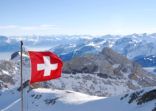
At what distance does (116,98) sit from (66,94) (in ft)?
119

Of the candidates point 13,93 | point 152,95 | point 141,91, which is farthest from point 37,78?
point 13,93

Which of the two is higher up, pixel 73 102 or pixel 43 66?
pixel 43 66

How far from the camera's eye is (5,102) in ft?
390

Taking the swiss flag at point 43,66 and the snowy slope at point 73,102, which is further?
the snowy slope at point 73,102

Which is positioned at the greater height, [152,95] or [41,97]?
[152,95]

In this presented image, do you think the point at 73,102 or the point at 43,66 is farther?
the point at 73,102

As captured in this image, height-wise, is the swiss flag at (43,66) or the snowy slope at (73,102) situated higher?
the swiss flag at (43,66)

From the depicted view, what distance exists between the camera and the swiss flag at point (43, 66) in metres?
27.3

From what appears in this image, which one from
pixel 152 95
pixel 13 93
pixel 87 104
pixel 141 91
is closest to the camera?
pixel 152 95

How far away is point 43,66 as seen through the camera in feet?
93.1

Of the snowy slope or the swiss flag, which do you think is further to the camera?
the snowy slope

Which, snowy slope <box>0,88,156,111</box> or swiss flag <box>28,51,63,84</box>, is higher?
swiss flag <box>28,51,63,84</box>

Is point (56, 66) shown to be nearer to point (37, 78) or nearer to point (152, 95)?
point (37, 78)

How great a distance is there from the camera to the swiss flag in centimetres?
2735
